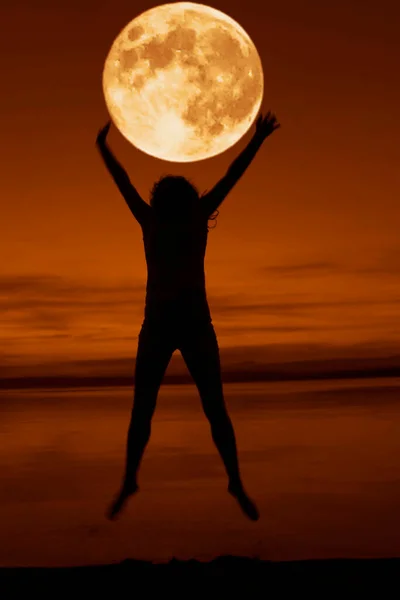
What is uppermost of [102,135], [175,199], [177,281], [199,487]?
[102,135]

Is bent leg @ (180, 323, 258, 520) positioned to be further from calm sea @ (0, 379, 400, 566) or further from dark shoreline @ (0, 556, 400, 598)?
dark shoreline @ (0, 556, 400, 598)

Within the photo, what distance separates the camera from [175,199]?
3.60m

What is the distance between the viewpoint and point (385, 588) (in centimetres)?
260

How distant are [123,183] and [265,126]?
613mm

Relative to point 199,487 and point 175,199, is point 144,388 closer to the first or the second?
point 175,199

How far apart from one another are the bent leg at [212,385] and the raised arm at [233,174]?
48 centimetres

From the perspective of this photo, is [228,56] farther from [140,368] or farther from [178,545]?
[178,545]

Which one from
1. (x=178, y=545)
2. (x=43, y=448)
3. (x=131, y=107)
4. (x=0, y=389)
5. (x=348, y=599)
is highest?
(x=0, y=389)

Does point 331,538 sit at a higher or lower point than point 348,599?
higher

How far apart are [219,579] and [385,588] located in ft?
1.57

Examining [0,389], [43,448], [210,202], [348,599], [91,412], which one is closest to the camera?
[348,599]

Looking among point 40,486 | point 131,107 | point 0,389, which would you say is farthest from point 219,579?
point 0,389

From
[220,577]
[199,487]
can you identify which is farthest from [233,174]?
[199,487]

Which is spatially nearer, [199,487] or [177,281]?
[177,281]
